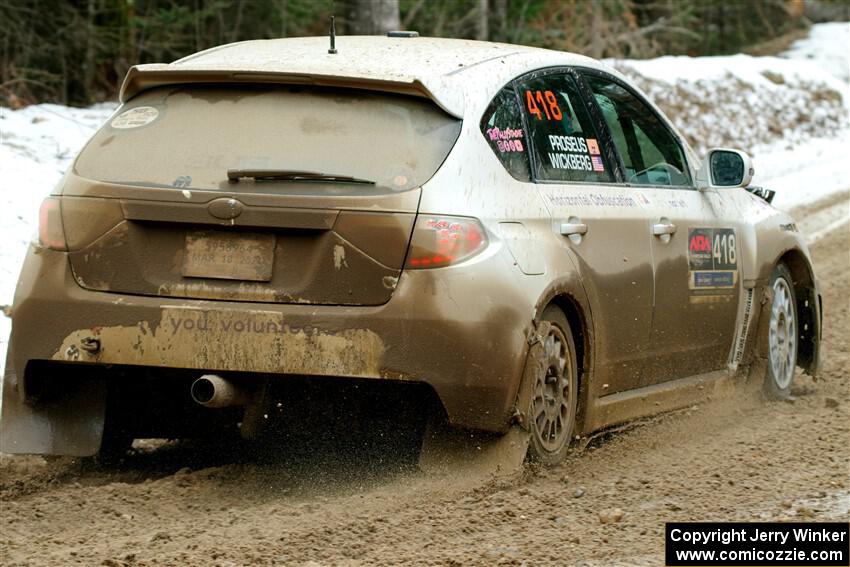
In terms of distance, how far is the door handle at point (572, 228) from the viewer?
5711 mm

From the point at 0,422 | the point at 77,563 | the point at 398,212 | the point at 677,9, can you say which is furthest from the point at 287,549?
the point at 677,9

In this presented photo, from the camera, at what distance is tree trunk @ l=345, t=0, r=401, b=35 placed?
13633 mm

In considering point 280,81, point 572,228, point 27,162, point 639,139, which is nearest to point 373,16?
point 27,162

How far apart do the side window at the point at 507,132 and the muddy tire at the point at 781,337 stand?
8.14 ft

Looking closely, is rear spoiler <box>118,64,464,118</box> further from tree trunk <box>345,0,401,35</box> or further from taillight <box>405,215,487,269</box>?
tree trunk <box>345,0,401,35</box>

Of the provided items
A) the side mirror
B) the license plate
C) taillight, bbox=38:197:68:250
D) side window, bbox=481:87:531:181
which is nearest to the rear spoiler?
side window, bbox=481:87:531:181

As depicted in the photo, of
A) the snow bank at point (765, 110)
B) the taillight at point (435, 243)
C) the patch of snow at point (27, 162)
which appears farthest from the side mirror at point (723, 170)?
the snow bank at point (765, 110)

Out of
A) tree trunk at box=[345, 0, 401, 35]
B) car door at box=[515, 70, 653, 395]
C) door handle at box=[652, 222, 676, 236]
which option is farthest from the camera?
tree trunk at box=[345, 0, 401, 35]

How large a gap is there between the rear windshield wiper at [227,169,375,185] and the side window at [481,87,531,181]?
0.61 metres

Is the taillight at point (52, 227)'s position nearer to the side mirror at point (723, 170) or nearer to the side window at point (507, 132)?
the side window at point (507, 132)

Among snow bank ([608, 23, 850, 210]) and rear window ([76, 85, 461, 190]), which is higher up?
rear window ([76, 85, 461, 190])

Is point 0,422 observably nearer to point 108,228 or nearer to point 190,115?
point 108,228

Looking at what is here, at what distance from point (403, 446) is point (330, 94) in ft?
4.45

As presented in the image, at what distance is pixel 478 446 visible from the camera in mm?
5289
